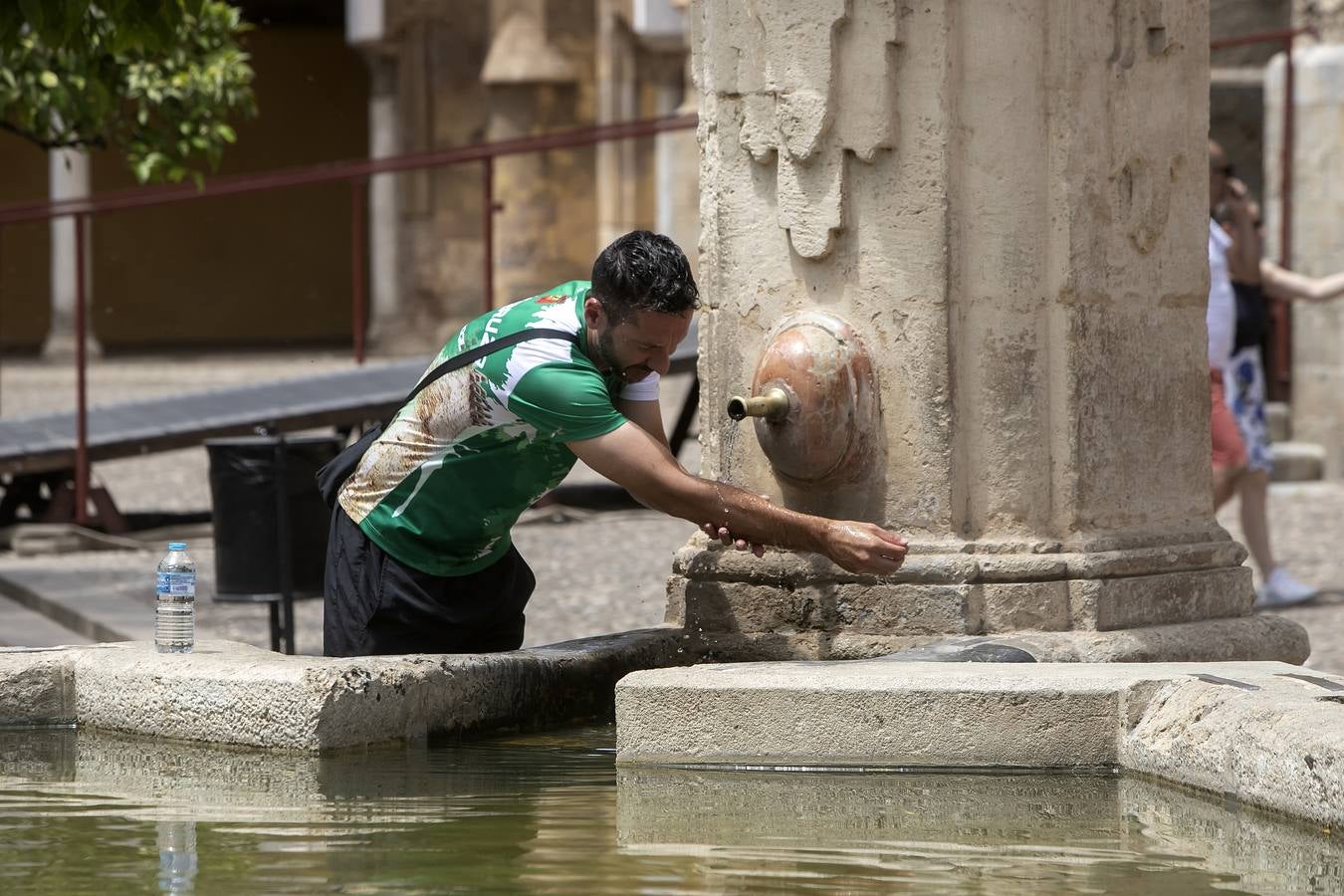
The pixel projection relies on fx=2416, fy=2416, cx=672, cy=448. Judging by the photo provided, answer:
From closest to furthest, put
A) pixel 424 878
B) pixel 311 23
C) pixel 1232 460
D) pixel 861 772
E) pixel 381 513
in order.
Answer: pixel 424 878, pixel 861 772, pixel 381 513, pixel 1232 460, pixel 311 23

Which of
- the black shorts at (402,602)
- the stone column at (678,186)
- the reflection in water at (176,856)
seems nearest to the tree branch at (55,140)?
the black shorts at (402,602)

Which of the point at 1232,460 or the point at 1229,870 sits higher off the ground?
the point at 1232,460

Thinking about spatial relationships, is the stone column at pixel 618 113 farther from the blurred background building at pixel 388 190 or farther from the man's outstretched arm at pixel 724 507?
the man's outstretched arm at pixel 724 507

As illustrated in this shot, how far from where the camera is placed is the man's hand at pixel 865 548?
179 inches

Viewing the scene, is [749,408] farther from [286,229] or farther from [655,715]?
[286,229]

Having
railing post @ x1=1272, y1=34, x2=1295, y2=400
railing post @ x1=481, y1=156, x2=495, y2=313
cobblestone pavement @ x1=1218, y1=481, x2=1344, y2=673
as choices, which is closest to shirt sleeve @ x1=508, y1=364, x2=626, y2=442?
cobblestone pavement @ x1=1218, y1=481, x2=1344, y2=673

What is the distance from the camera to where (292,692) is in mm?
4242

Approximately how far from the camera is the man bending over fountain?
174 inches

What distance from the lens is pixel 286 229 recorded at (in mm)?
28984

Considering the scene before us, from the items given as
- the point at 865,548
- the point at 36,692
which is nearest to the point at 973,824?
the point at 865,548

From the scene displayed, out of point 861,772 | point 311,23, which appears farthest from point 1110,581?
point 311,23

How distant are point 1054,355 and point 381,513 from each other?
1.45m

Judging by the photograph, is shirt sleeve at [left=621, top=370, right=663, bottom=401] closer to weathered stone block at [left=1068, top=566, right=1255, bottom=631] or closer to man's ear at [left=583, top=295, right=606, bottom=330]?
man's ear at [left=583, top=295, right=606, bottom=330]

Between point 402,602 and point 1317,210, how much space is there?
9864mm
